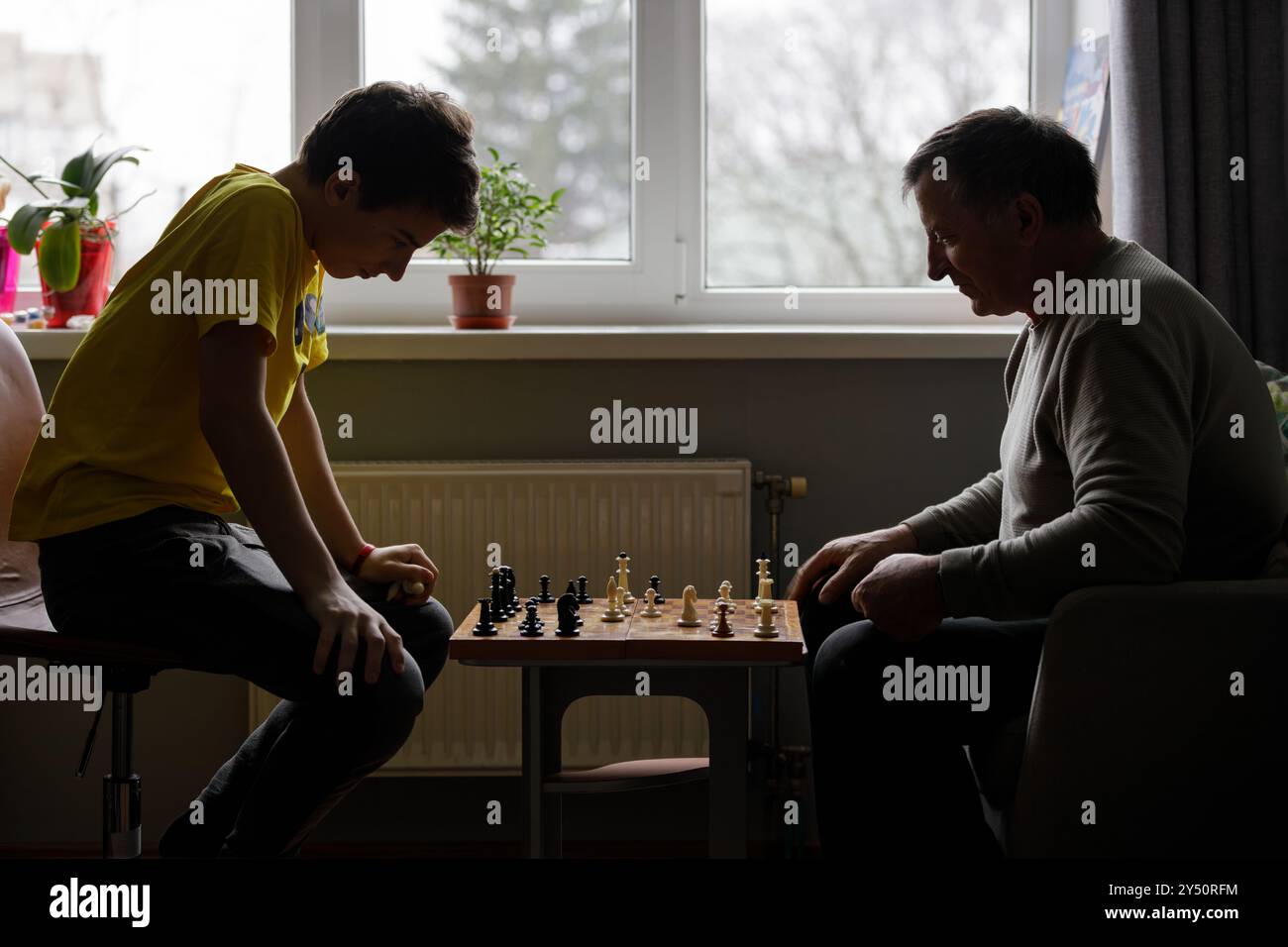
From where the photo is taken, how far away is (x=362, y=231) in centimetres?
142

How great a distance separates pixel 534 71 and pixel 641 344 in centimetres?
60

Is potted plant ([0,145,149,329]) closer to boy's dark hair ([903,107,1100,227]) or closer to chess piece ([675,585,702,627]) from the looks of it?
chess piece ([675,585,702,627])

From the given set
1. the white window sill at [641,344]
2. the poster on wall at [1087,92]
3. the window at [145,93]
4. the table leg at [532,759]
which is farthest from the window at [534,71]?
the table leg at [532,759]

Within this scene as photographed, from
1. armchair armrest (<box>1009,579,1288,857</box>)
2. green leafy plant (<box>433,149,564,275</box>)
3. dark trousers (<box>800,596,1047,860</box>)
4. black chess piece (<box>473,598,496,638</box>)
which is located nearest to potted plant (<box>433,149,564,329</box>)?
green leafy plant (<box>433,149,564,275</box>)

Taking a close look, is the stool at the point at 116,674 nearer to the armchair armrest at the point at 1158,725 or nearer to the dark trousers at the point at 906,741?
the dark trousers at the point at 906,741

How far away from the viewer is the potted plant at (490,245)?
7.16 ft

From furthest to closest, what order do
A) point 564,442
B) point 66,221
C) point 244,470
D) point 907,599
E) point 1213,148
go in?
point 564,442 < point 66,221 < point 1213,148 < point 907,599 < point 244,470

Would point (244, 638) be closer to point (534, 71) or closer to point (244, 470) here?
point (244, 470)

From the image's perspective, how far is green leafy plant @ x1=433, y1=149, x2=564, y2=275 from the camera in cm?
218

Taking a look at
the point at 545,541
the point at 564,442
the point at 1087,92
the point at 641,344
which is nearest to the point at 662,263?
the point at 641,344

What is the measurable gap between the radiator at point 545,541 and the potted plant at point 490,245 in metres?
0.29

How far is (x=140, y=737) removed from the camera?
2.21 metres
